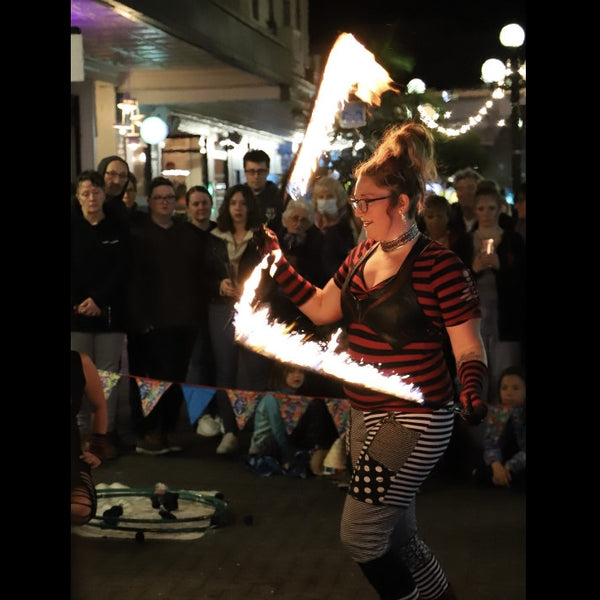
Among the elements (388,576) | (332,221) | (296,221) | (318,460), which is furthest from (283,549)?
(332,221)

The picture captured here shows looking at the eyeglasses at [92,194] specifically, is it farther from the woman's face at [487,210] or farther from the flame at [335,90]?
the flame at [335,90]

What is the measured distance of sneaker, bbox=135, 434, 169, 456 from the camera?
8922mm

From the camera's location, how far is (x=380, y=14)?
1482 centimetres

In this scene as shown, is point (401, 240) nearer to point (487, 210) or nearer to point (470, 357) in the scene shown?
point (470, 357)

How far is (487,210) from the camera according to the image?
8375mm

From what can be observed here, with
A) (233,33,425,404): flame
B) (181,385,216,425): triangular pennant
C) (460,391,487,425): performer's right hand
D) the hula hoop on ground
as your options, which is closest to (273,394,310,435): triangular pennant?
(181,385,216,425): triangular pennant

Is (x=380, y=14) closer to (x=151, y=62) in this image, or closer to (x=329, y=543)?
(x=151, y=62)

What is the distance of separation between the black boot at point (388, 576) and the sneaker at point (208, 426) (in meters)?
5.15

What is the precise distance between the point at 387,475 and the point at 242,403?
156 inches

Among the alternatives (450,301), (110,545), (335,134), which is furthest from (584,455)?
(335,134)

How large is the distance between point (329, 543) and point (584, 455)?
2684mm

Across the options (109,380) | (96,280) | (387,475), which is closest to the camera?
(387,475)

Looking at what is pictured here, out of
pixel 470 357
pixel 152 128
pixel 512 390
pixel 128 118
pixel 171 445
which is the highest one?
pixel 128 118

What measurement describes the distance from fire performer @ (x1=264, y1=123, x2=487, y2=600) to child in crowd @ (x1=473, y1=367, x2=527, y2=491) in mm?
3175
